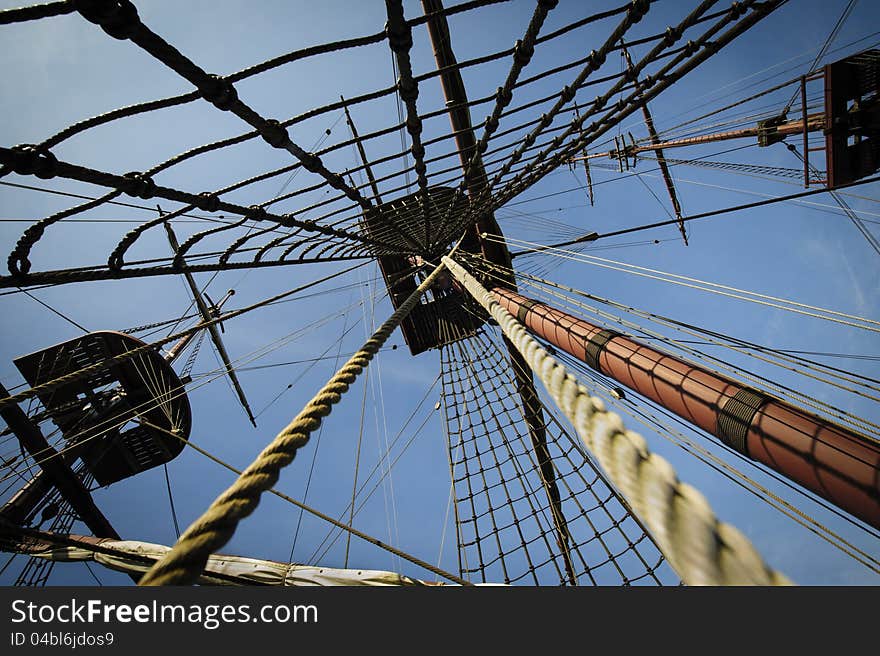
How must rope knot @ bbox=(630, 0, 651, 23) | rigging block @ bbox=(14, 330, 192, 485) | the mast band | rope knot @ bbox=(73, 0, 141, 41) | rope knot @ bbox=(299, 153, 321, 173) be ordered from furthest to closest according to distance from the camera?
rigging block @ bbox=(14, 330, 192, 485)
the mast band
rope knot @ bbox=(299, 153, 321, 173)
rope knot @ bbox=(630, 0, 651, 23)
rope knot @ bbox=(73, 0, 141, 41)

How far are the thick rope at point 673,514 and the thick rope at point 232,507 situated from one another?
0.76m

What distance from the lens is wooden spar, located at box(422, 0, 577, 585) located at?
4.16m

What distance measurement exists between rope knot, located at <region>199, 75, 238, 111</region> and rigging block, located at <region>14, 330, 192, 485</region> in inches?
242

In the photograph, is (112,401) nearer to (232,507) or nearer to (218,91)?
(218,91)

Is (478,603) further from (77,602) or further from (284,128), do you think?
(284,128)

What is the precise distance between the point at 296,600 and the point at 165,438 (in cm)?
697

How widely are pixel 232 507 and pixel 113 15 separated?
1.39 metres

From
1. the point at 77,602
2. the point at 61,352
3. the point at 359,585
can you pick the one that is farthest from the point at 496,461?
the point at 61,352

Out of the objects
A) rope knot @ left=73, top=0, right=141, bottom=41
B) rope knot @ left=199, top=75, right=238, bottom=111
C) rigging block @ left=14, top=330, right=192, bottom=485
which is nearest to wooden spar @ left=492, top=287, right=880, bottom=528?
rope knot @ left=199, top=75, right=238, bottom=111

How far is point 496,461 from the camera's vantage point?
16.6 ft

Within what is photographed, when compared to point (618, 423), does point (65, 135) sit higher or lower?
higher

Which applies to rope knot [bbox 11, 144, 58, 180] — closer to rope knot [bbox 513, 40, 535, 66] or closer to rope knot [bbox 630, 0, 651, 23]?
rope knot [bbox 513, 40, 535, 66]

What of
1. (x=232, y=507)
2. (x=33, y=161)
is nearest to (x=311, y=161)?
(x=33, y=161)

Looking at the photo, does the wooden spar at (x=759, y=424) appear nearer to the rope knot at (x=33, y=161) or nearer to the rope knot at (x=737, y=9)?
the rope knot at (x=737, y=9)
